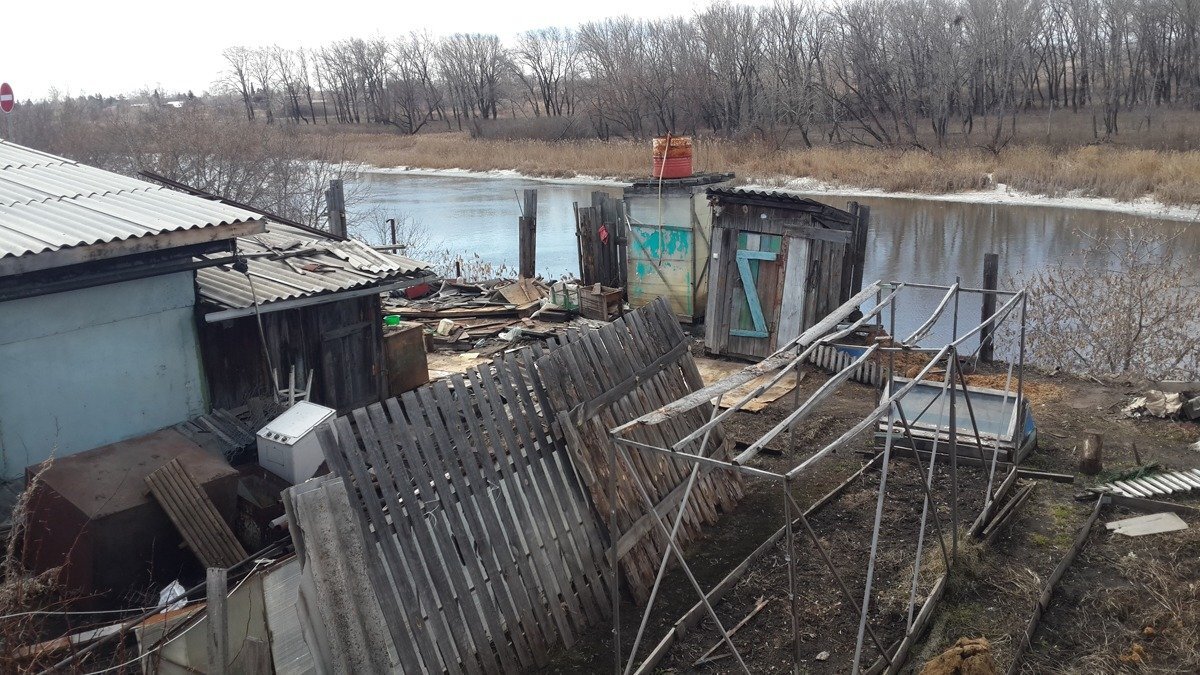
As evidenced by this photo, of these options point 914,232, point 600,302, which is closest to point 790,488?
point 600,302

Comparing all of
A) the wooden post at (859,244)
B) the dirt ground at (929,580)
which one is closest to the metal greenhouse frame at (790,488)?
the dirt ground at (929,580)

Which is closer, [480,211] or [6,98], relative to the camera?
[6,98]

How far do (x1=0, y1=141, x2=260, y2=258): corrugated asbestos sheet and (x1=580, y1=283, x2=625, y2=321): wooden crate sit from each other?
24.5 feet

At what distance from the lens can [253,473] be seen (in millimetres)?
7648

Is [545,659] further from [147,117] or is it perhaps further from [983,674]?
[147,117]

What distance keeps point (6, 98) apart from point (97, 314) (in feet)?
26.0

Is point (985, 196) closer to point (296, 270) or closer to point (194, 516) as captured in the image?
point (296, 270)

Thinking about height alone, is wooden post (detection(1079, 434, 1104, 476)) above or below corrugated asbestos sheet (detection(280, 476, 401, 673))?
below

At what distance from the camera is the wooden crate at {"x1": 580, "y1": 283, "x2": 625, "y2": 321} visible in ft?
50.0

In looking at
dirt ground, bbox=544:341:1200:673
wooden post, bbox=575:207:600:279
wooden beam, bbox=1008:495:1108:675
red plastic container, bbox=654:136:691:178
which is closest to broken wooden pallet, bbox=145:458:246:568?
dirt ground, bbox=544:341:1200:673

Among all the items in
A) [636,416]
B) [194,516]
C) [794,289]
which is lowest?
[194,516]

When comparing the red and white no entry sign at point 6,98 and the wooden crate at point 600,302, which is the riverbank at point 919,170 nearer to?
the wooden crate at point 600,302

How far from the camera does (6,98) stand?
1301 centimetres

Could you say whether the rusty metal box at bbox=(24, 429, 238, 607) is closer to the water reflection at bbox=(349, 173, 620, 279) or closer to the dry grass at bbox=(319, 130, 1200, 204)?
the water reflection at bbox=(349, 173, 620, 279)
